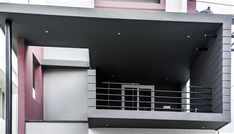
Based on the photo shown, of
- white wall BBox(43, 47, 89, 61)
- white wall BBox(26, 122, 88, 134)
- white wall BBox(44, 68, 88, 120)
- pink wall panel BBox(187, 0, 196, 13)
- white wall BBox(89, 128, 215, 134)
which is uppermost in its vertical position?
pink wall panel BBox(187, 0, 196, 13)

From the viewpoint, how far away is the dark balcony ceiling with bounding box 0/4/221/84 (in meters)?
8.84

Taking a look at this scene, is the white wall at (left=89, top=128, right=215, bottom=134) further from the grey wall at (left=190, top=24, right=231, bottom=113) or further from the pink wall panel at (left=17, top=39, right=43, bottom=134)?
the pink wall panel at (left=17, top=39, right=43, bottom=134)

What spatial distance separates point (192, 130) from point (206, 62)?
5.51 ft

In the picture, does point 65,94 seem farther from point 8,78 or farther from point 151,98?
point 8,78

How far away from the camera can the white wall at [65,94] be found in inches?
504

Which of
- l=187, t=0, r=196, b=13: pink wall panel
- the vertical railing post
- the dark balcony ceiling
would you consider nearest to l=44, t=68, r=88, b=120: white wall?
the dark balcony ceiling

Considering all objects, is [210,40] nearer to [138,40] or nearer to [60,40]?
[138,40]

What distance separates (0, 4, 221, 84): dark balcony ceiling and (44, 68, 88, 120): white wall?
3.09 ft

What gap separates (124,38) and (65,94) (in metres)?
3.93

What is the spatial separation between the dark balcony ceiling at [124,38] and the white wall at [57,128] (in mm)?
2022

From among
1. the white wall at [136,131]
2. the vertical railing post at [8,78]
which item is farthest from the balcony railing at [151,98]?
the vertical railing post at [8,78]

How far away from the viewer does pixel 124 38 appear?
9789mm

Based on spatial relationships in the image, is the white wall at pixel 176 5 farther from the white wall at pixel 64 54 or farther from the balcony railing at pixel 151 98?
the white wall at pixel 64 54

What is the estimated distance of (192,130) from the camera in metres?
9.66
